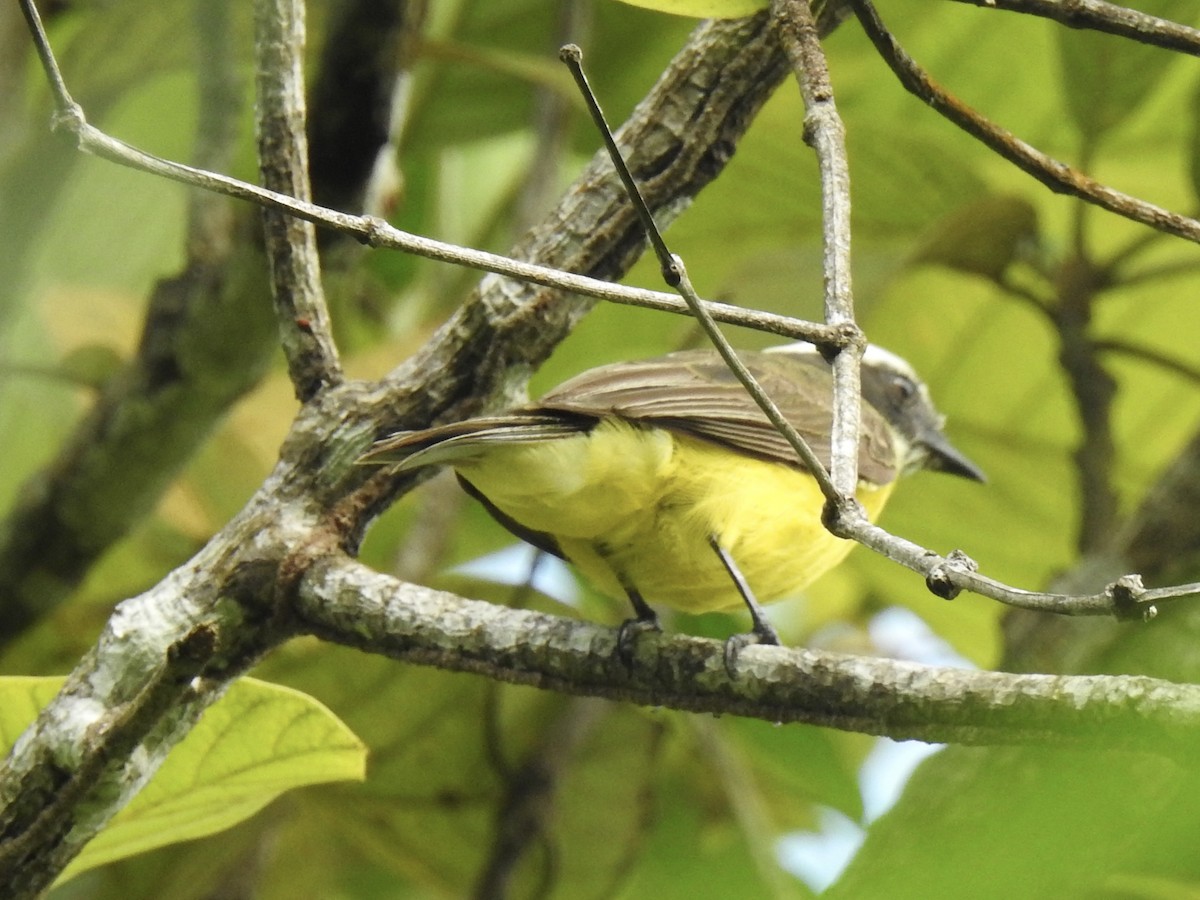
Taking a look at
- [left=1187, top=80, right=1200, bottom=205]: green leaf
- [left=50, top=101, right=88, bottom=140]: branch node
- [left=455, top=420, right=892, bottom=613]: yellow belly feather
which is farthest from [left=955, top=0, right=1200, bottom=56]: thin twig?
[left=1187, top=80, right=1200, bottom=205]: green leaf

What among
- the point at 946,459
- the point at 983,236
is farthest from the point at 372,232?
the point at 946,459

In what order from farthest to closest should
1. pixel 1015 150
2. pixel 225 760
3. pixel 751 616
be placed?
pixel 751 616 < pixel 225 760 < pixel 1015 150

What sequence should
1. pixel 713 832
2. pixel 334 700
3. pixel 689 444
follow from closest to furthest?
pixel 689 444, pixel 334 700, pixel 713 832

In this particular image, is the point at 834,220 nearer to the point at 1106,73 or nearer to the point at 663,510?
the point at 663,510

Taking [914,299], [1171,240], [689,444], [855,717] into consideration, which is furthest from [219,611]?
[1171,240]

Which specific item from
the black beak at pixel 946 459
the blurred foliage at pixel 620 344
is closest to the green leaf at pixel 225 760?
the blurred foliage at pixel 620 344

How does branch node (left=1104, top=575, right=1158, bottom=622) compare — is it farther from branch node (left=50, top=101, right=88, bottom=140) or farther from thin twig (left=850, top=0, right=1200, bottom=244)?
branch node (left=50, top=101, right=88, bottom=140)

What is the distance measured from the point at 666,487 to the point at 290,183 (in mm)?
883

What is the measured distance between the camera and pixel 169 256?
12.4 feet

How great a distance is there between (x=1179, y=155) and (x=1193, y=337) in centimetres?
46

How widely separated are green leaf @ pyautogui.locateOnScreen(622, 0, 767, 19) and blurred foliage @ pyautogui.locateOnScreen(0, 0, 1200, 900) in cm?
110

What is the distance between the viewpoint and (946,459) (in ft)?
11.9

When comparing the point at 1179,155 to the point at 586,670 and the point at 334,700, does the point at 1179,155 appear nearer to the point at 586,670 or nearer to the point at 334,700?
the point at 334,700

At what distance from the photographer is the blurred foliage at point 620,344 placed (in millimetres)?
2842
